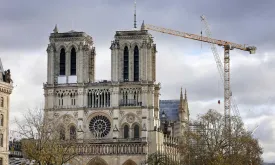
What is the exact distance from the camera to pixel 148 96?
188250mm

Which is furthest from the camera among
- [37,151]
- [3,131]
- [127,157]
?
[127,157]

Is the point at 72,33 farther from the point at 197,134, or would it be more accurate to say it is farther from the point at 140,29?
the point at 197,134

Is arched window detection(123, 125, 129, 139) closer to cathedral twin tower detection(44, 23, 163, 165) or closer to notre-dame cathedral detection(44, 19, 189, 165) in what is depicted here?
notre-dame cathedral detection(44, 19, 189, 165)

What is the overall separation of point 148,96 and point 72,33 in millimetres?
22492

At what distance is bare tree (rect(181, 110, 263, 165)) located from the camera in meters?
146

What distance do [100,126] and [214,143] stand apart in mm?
45576

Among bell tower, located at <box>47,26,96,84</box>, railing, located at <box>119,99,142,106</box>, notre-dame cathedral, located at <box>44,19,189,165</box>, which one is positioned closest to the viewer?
notre-dame cathedral, located at <box>44,19,189,165</box>

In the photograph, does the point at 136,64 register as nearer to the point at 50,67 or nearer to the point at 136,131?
the point at 136,131

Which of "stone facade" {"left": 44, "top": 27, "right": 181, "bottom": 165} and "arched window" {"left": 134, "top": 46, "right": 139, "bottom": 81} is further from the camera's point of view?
"arched window" {"left": 134, "top": 46, "right": 139, "bottom": 81}

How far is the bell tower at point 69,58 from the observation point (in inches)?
7539

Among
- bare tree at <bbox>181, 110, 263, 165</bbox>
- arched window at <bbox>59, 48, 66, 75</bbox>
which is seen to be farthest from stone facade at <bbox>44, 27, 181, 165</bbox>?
bare tree at <bbox>181, 110, 263, 165</bbox>

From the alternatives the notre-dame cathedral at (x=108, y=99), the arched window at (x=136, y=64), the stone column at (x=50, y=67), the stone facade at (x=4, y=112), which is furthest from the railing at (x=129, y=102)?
the stone facade at (x=4, y=112)

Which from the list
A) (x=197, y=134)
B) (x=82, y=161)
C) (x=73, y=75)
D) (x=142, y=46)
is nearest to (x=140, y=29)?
(x=142, y=46)

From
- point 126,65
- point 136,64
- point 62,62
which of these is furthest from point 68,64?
point 136,64
